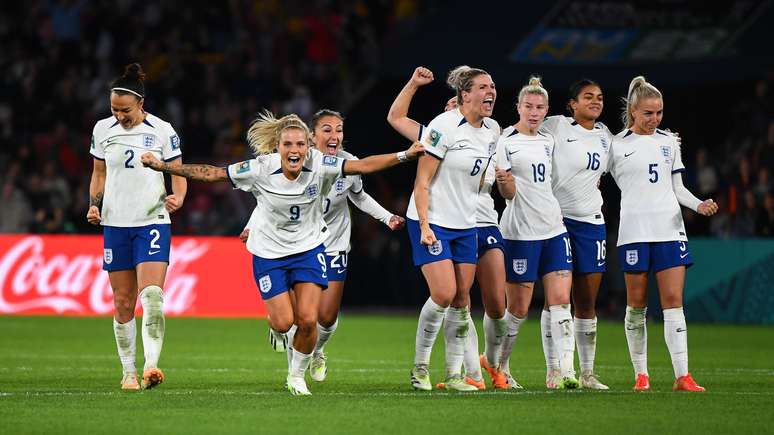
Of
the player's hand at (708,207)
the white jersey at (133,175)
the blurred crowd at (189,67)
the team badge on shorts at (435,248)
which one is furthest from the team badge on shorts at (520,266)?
the blurred crowd at (189,67)

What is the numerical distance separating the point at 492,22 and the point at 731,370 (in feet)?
39.8

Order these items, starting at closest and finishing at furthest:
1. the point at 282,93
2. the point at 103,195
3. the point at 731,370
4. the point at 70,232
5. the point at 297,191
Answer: the point at 297,191
the point at 103,195
the point at 731,370
the point at 70,232
the point at 282,93

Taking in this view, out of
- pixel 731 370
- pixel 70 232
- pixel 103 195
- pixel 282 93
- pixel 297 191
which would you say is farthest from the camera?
pixel 282 93

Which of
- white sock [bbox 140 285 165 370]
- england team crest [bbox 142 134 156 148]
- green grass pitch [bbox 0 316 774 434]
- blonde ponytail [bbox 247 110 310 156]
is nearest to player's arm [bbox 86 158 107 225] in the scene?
england team crest [bbox 142 134 156 148]

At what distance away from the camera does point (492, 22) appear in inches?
974

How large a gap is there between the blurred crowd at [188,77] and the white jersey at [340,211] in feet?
40.9

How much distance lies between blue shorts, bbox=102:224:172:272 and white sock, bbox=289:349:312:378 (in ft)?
4.82

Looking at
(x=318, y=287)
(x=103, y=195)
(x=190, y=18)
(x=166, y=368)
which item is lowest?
(x=166, y=368)

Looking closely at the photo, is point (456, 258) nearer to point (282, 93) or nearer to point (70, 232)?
point (70, 232)

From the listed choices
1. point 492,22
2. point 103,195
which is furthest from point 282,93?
point 103,195

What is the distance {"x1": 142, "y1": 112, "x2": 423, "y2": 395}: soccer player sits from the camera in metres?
10.8

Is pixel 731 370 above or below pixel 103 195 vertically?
below

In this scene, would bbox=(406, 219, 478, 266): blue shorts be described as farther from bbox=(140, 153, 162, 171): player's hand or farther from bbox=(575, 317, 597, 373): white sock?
bbox=(140, 153, 162, 171): player's hand

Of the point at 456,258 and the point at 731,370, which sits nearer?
the point at 456,258
